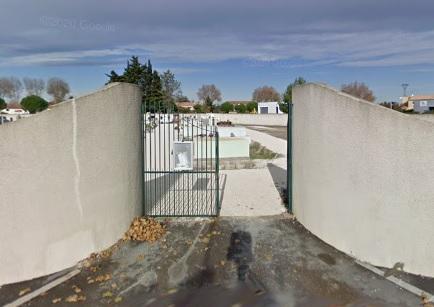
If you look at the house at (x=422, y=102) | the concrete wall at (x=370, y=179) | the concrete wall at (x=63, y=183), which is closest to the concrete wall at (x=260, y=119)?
the house at (x=422, y=102)

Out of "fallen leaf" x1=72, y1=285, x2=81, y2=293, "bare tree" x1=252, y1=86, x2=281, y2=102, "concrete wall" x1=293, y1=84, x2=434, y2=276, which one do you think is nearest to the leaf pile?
"fallen leaf" x1=72, y1=285, x2=81, y2=293

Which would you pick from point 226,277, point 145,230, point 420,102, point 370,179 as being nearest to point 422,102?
point 420,102

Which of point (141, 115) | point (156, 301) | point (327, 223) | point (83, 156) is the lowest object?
point (156, 301)

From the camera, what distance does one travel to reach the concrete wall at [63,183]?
14.4 ft

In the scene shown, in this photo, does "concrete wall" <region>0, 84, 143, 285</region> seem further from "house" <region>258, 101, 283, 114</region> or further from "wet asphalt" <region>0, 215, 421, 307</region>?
"house" <region>258, 101, 283, 114</region>

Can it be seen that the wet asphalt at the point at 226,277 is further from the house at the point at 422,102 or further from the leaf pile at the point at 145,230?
the house at the point at 422,102

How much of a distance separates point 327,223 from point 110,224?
3.76 meters

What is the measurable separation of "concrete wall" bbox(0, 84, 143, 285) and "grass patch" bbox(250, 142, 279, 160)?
453 inches

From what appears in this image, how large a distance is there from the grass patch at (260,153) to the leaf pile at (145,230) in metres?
10.6

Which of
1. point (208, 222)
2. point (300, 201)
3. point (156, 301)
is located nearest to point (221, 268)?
point (156, 301)

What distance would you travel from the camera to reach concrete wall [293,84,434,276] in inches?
175

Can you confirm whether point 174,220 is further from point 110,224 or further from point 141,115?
point 141,115

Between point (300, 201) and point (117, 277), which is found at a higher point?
point (300, 201)

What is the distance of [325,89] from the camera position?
5.72 metres
